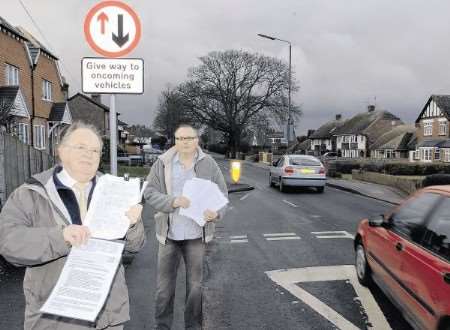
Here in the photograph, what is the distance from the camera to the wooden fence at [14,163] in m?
6.49

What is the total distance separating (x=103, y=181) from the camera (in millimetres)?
2227

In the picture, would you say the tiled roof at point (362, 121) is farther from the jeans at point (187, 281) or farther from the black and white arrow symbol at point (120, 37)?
the jeans at point (187, 281)

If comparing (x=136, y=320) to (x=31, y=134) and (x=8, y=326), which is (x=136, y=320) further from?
(x=31, y=134)

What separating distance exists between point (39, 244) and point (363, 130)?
77.5 metres

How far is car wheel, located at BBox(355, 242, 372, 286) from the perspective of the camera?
214 inches

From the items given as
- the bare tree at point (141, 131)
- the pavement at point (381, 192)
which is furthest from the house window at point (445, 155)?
the bare tree at point (141, 131)

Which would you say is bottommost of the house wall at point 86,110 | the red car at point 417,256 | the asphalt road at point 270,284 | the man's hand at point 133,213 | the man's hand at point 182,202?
the asphalt road at point 270,284

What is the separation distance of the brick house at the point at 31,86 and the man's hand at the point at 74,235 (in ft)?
53.9

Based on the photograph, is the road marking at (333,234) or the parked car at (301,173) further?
the parked car at (301,173)

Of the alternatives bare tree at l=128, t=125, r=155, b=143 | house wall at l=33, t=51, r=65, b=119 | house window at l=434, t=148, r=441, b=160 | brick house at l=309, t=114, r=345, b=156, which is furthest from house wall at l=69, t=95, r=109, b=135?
bare tree at l=128, t=125, r=155, b=143

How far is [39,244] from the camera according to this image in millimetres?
2014

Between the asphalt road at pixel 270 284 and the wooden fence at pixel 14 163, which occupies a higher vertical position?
the wooden fence at pixel 14 163

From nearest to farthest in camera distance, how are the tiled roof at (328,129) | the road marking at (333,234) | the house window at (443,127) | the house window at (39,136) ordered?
the road marking at (333,234) < the house window at (39,136) < the house window at (443,127) < the tiled roof at (328,129)

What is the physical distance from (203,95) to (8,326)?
55434 mm
